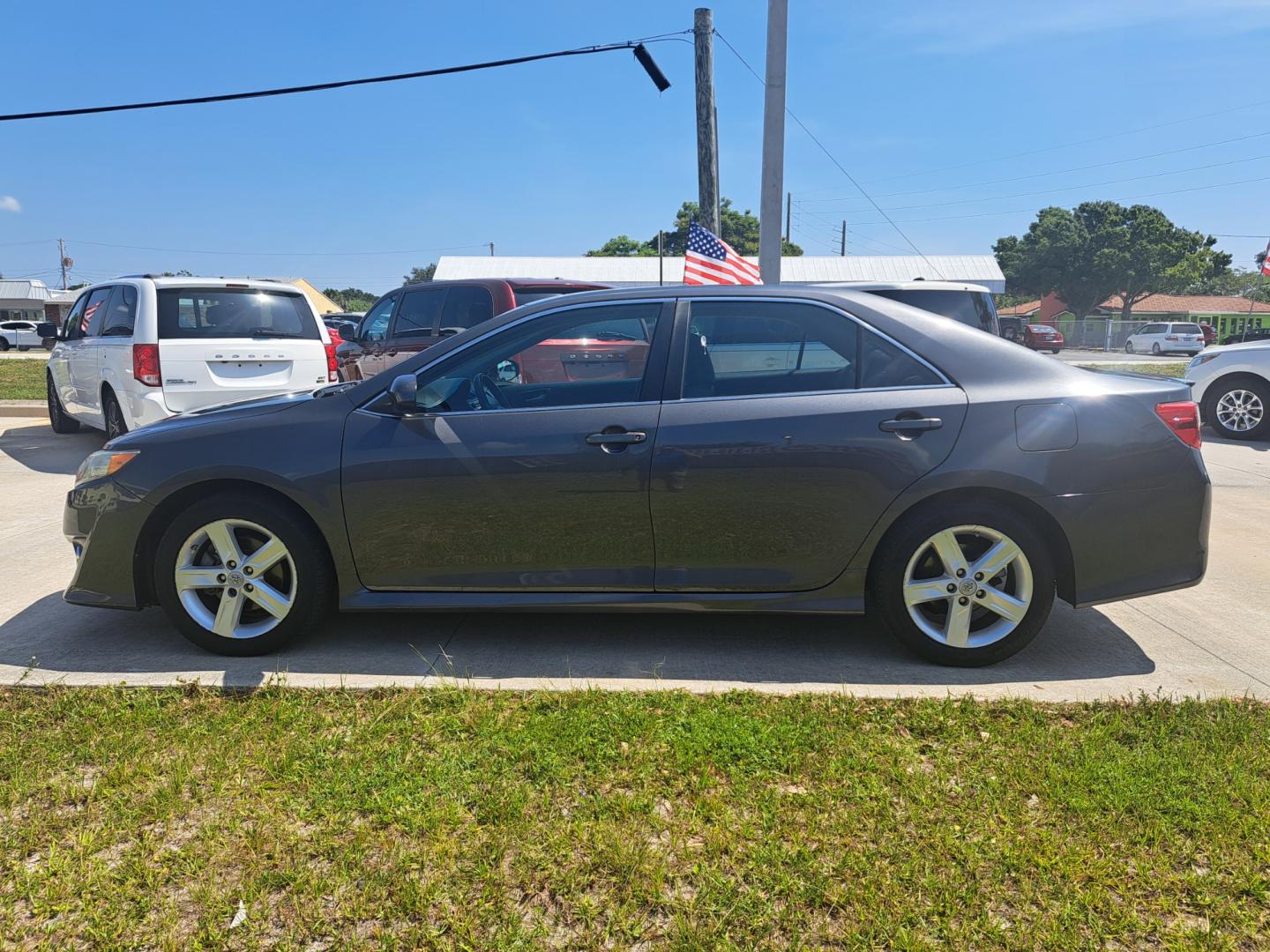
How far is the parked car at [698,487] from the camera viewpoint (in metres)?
3.67

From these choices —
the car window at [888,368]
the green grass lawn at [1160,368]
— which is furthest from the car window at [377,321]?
the green grass lawn at [1160,368]

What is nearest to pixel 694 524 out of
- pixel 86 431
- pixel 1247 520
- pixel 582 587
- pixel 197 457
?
pixel 582 587

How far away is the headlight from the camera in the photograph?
12.9 feet

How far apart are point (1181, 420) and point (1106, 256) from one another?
71.4m

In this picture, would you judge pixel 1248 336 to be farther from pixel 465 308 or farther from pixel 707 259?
pixel 465 308

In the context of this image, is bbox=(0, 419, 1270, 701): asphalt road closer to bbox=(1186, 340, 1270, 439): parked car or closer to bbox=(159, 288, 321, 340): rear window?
bbox=(159, 288, 321, 340): rear window

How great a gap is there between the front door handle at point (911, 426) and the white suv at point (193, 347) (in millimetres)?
6299

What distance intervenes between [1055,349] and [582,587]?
41.4 metres

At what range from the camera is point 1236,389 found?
35.2 feet

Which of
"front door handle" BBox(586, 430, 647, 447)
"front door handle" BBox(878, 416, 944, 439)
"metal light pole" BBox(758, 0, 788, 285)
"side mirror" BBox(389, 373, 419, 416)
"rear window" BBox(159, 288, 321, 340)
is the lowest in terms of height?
"front door handle" BBox(586, 430, 647, 447)

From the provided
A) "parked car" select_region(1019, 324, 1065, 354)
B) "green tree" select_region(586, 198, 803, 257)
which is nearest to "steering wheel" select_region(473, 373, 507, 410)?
"parked car" select_region(1019, 324, 1065, 354)

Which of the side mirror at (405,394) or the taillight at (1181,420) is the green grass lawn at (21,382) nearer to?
the side mirror at (405,394)

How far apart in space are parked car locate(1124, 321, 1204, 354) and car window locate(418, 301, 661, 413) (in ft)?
146

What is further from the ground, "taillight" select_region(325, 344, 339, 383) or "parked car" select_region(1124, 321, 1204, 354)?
"parked car" select_region(1124, 321, 1204, 354)
